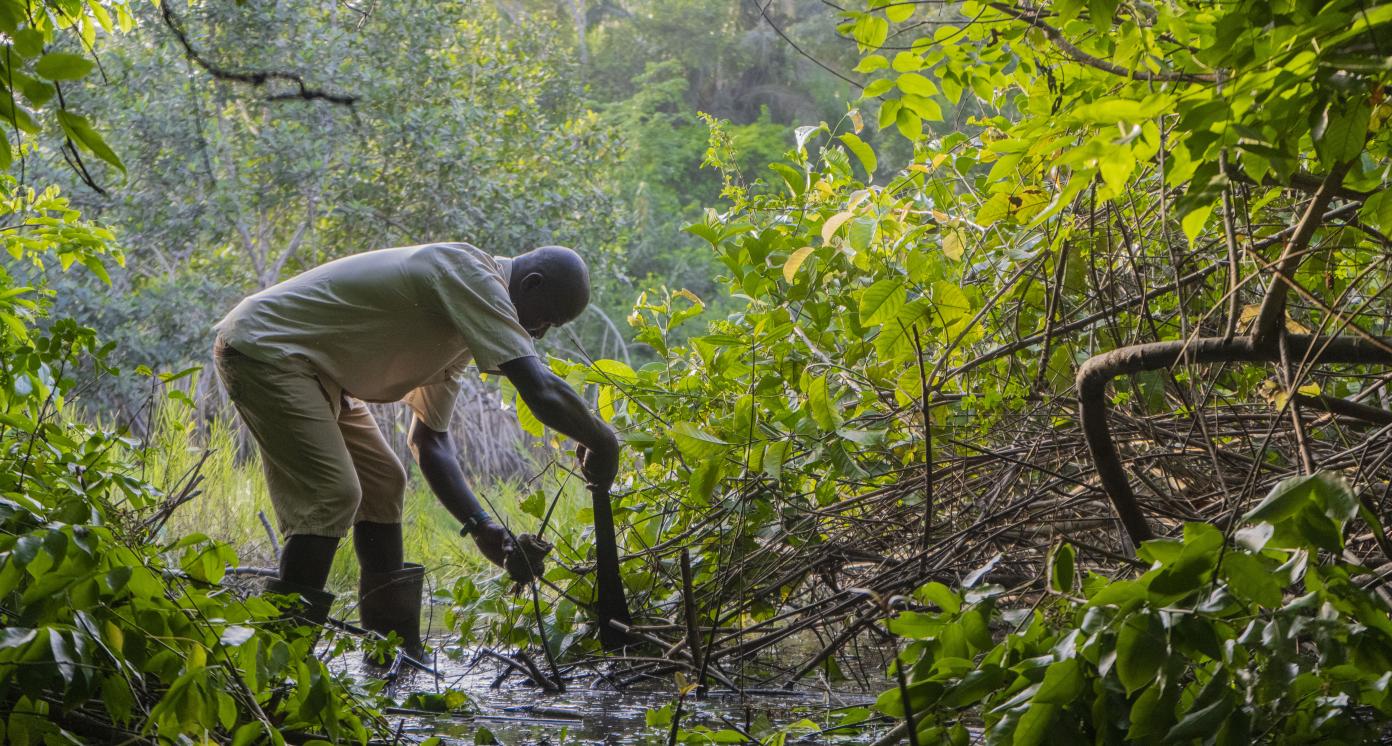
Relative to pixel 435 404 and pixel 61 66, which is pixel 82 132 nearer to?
pixel 61 66

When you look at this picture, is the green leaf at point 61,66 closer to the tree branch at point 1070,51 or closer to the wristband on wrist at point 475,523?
the tree branch at point 1070,51

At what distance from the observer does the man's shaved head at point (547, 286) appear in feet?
12.2

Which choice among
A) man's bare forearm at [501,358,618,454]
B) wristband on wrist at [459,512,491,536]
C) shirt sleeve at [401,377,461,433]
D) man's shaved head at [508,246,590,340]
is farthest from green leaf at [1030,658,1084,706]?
shirt sleeve at [401,377,461,433]

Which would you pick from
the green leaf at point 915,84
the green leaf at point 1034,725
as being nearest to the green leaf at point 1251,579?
the green leaf at point 1034,725

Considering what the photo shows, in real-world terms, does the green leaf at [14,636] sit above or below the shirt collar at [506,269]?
below

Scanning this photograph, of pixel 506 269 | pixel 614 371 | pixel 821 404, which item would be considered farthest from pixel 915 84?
pixel 506 269

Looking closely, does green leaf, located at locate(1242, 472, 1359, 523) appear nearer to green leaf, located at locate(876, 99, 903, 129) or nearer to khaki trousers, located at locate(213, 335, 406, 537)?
green leaf, located at locate(876, 99, 903, 129)

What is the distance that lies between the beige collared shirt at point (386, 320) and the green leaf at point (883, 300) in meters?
1.33

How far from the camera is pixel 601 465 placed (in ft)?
11.3

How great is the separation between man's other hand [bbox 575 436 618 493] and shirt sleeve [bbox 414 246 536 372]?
1.11ft

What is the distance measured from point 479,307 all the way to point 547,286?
33cm

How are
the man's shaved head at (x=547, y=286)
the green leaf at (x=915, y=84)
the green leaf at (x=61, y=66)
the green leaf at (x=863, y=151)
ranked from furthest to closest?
1. the man's shaved head at (x=547, y=286)
2. the green leaf at (x=863, y=151)
3. the green leaf at (x=915, y=84)
4. the green leaf at (x=61, y=66)

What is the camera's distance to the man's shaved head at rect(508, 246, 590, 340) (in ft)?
12.2

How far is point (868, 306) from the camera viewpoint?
2.36m
